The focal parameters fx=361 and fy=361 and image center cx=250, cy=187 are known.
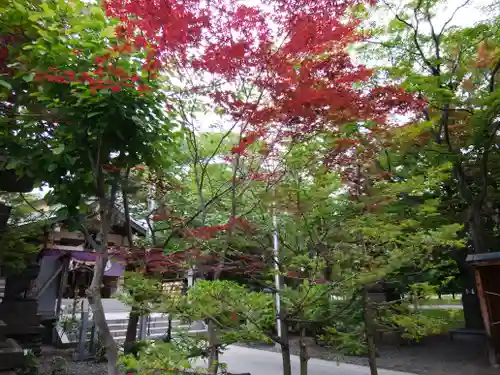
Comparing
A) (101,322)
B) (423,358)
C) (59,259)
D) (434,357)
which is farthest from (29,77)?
(434,357)

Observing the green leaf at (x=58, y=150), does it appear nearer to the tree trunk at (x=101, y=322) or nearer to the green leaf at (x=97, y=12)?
the tree trunk at (x=101, y=322)

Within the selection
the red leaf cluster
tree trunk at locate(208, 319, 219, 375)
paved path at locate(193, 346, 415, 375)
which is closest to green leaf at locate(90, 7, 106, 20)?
the red leaf cluster

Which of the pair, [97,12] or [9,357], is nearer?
[97,12]

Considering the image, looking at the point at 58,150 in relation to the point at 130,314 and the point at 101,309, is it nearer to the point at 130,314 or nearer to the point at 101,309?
the point at 101,309

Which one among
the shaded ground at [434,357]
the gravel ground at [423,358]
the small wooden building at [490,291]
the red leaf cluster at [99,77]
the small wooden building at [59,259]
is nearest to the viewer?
the red leaf cluster at [99,77]

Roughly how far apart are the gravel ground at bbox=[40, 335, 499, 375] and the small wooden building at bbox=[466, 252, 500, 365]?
2.36 feet

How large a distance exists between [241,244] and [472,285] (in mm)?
10895

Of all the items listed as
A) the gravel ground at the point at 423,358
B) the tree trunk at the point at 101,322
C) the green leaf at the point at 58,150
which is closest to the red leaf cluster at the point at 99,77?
the green leaf at the point at 58,150

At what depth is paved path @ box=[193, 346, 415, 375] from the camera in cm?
929

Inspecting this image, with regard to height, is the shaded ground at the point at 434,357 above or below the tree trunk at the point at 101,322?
below

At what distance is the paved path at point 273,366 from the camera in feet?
30.5

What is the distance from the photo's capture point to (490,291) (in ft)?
26.4

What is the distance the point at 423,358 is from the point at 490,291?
12.2ft

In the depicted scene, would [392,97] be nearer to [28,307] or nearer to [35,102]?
[35,102]
